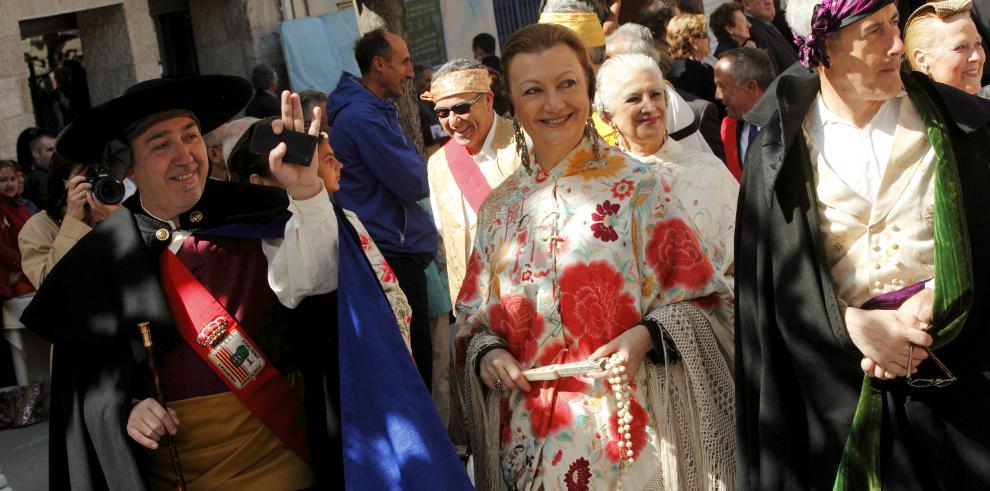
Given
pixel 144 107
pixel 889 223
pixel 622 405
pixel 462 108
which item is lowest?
pixel 622 405

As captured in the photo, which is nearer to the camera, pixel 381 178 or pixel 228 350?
pixel 228 350

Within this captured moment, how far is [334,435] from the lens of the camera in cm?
380

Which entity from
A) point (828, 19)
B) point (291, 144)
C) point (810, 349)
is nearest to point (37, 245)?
point (291, 144)

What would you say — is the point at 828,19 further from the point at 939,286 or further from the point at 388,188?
the point at 388,188

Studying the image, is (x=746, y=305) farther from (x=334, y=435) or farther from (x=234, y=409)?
(x=234, y=409)

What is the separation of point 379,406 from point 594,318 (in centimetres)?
74

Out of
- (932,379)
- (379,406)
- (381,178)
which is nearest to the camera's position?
(932,379)

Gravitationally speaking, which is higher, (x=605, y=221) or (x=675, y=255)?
(x=605, y=221)

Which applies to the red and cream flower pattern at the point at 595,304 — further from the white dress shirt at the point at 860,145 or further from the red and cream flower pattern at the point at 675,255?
the white dress shirt at the point at 860,145

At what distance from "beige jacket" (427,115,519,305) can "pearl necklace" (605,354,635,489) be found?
6.72ft

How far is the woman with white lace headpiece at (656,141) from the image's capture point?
16.3 ft

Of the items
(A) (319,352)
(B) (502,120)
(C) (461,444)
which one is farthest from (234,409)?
(C) (461,444)

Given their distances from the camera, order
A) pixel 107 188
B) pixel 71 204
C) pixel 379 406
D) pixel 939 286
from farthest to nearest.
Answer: pixel 71 204 → pixel 107 188 → pixel 379 406 → pixel 939 286

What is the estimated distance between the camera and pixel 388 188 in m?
6.73
